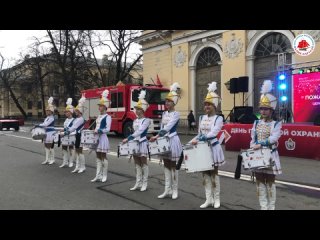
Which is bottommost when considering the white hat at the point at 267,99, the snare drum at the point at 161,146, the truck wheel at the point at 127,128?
the truck wheel at the point at 127,128

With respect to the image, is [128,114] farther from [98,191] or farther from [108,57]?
[108,57]

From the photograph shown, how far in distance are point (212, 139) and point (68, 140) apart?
5820 mm

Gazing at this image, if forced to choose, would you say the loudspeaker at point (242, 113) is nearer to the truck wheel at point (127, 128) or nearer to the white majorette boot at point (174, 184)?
the truck wheel at point (127, 128)

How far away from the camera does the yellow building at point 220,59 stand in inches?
902

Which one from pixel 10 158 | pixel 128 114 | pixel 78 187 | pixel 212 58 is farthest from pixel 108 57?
pixel 78 187

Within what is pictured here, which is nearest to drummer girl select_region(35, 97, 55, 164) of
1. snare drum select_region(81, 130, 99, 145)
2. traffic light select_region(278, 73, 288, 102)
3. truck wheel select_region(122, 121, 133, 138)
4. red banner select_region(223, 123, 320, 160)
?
snare drum select_region(81, 130, 99, 145)

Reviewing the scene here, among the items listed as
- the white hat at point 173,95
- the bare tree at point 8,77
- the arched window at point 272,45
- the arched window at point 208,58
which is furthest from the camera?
the bare tree at point 8,77

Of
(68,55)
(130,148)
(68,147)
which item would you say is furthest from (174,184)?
(68,55)

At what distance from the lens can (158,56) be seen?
1341 inches

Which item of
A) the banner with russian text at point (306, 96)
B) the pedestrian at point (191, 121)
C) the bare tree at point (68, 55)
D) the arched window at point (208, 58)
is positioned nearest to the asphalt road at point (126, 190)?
the banner with russian text at point (306, 96)

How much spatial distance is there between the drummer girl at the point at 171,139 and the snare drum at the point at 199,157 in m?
0.76

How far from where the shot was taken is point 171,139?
7.15 meters

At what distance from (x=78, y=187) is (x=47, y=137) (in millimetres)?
4000
